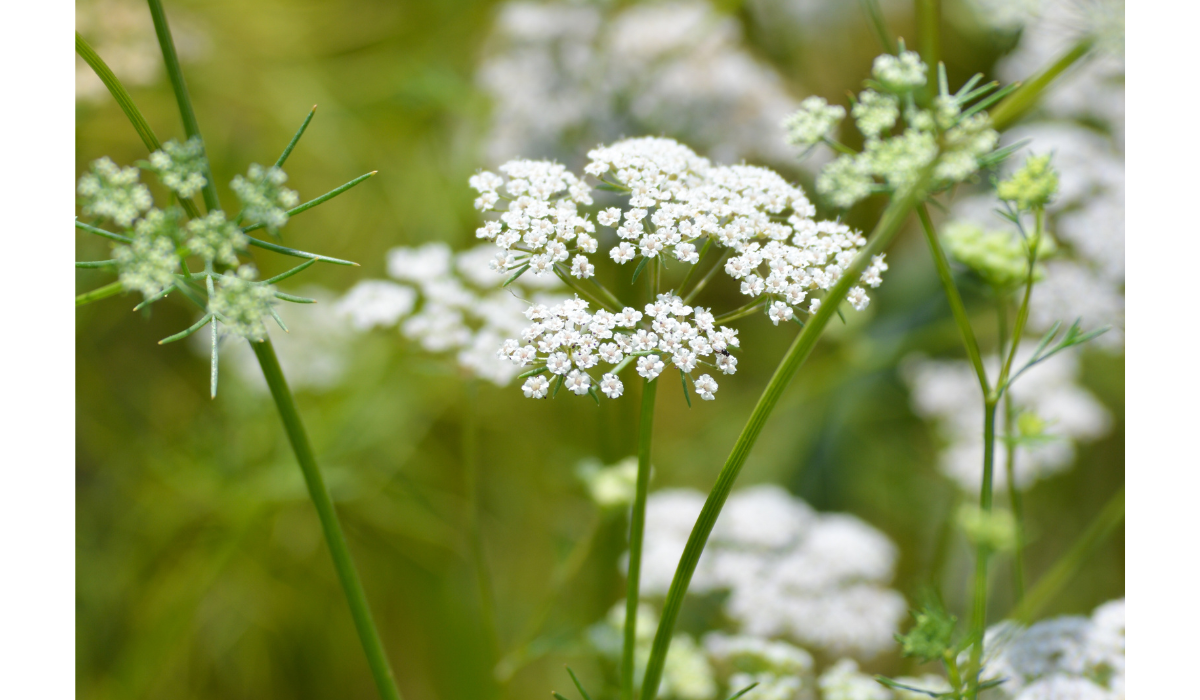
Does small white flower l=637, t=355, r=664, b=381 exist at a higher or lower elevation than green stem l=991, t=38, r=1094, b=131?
lower

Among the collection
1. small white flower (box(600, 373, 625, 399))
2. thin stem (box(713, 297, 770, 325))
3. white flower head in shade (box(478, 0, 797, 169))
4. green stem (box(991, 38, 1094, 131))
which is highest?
white flower head in shade (box(478, 0, 797, 169))

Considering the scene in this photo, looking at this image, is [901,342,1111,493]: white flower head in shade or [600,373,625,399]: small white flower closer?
[600,373,625,399]: small white flower

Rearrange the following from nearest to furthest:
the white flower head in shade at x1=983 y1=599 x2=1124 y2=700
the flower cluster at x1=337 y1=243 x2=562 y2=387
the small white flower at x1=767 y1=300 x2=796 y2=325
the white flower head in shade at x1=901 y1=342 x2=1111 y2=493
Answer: the small white flower at x1=767 y1=300 x2=796 y2=325, the white flower head in shade at x1=983 y1=599 x2=1124 y2=700, the flower cluster at x1=337 y1=243 x2=562 y2=387, the white flower head in shade at x1=901 y1=342 x2=1111 y2=493

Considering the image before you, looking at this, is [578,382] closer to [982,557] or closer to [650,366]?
[650,366]

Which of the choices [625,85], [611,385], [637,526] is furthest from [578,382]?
[625,85]

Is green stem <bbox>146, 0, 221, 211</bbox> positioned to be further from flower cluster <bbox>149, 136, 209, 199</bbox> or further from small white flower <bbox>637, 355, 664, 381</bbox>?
small white flower <bbox>637, 355, 664, 381</bbox>

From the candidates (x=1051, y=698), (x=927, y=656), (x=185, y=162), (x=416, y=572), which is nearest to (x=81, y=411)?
(x=416, y=572)

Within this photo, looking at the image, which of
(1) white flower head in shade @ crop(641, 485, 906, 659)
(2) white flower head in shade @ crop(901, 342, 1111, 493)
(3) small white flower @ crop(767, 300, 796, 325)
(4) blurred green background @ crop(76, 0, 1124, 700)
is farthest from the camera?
(4) blurred green background @ crop(76, 0, 1124, 700)

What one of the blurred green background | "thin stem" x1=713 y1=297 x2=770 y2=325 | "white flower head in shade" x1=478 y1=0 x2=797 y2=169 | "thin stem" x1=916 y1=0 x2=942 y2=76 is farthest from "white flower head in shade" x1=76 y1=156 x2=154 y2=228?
"white flower head in shade" x1=478 y1=0 x2=797 y2=169

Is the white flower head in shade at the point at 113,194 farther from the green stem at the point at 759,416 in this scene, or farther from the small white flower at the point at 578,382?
the green stem at the point at 759,416
